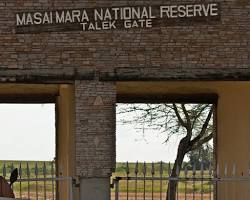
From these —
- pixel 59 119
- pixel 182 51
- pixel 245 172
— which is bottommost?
pixel 245 172

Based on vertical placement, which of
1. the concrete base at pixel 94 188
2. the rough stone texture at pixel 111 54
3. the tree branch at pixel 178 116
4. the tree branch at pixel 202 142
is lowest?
the concrete base at pixel 94 188

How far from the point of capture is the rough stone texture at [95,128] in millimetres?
13711

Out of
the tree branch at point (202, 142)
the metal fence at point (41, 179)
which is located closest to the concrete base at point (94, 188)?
the metal fence at point (41, 179)

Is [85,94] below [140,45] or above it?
below

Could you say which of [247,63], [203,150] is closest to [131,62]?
[247,63]

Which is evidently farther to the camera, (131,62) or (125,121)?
(125,121)

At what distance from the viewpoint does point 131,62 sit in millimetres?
13906

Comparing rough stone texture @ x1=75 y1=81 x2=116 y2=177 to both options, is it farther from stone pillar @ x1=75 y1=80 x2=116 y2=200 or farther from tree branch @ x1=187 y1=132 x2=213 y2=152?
tree branch @ x1=187 y1=132 x2=213 y2=152

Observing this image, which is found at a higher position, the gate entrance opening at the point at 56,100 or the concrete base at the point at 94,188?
the gate entrance opening at the point at 56,100

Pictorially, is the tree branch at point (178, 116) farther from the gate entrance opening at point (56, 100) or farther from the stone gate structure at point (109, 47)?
the stone gate structure at point (109, 47)

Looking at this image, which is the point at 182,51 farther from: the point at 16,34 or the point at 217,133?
the point at 217,133

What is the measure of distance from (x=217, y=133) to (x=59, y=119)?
4.13 m

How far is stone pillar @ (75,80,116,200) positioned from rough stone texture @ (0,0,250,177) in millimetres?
19

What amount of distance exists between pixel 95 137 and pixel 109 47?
1.75 m
